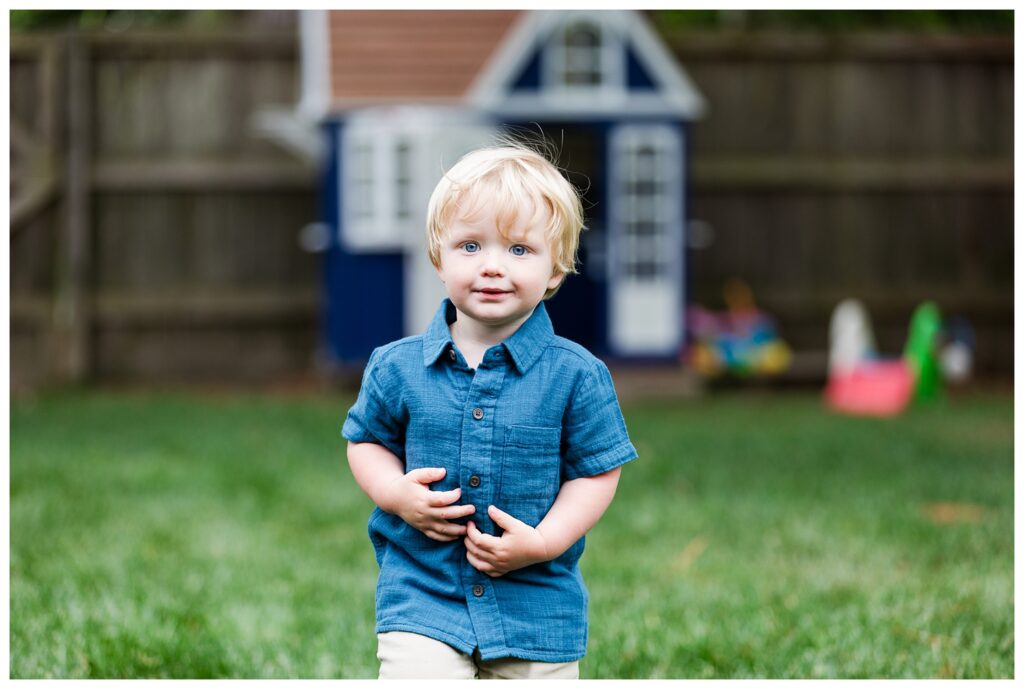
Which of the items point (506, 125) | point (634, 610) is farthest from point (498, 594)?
point (506, 125)

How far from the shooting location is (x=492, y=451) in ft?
6.38

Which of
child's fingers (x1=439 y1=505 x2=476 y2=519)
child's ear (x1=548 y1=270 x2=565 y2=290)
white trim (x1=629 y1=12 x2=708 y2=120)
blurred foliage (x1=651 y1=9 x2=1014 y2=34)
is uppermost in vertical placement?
blurred foliage (x1=651 y1=9 x2=1014 y2=34)

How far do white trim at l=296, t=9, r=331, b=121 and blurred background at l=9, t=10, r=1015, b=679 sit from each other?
0.08 ft

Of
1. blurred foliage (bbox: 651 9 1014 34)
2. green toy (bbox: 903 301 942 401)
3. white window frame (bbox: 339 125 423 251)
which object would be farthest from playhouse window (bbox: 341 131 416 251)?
blurred foliage (bbox: 651 9 1014 34)

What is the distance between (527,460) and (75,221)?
265 inches

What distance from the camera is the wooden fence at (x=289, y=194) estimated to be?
809 cm

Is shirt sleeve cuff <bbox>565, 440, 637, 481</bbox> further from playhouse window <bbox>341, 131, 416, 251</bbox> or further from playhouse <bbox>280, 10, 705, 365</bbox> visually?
playhouse window <bbox>341, 131, 416, 251</bbox>

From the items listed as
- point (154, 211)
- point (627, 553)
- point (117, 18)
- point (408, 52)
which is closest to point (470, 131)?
point (408, 52)

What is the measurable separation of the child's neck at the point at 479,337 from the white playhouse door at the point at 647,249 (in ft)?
17.9

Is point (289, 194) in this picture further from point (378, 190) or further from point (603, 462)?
point (603, 462)

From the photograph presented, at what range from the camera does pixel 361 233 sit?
731 cm

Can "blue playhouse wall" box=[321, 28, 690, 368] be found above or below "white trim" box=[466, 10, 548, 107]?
below

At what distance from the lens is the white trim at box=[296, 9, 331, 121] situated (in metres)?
7.23

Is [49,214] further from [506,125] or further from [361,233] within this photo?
[506,125]
